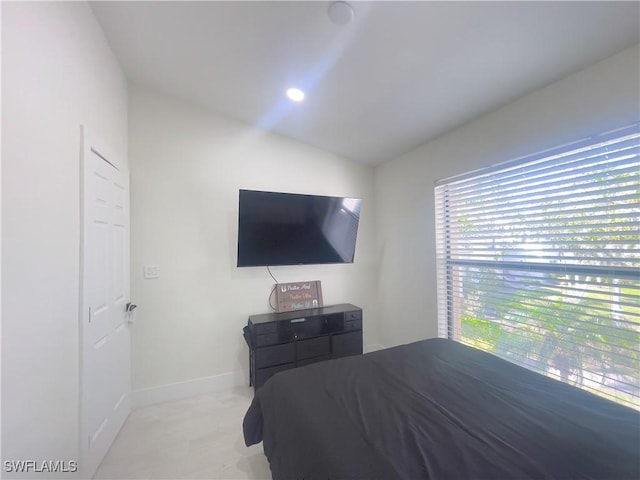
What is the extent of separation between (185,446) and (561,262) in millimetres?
2938

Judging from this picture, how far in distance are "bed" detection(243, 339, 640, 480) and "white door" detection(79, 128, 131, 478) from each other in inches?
39.7

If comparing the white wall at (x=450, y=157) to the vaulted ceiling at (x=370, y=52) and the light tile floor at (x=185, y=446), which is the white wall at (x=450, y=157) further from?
the light tile floor at (x=185, y=446)

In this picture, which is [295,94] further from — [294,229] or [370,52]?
[294,229]

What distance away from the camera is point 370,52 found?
5.47 ft

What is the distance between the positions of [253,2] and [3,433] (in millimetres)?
2265

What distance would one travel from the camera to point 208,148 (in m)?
2.71

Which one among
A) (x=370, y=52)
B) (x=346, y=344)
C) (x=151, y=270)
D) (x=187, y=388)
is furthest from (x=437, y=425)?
(x=151, y=270)

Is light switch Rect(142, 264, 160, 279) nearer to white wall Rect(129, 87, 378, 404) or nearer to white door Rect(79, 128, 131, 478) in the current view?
white wall Rect(129, 87, 378, 404)

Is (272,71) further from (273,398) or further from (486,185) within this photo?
(273,398)

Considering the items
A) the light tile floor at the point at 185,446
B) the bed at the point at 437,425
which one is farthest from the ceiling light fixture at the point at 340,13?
the light tile floor at the point at 185,446

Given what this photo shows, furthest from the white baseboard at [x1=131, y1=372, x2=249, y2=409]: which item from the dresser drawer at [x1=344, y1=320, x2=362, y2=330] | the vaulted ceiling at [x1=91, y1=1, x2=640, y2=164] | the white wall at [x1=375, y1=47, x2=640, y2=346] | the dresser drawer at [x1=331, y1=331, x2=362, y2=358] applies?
the vaulted ceiling at [x1=91, y1=1, x2=640, y2=164]

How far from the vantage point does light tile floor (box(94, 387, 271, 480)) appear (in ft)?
5.38

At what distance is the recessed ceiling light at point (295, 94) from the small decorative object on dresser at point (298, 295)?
1920 millimetres

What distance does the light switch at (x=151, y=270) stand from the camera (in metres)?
2.43
